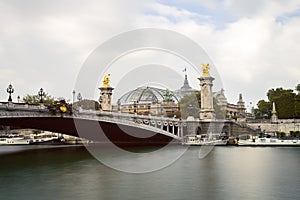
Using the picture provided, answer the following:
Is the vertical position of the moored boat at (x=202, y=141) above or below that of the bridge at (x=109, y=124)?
below

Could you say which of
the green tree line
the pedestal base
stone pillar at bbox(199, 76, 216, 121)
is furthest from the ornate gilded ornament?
the green tree line

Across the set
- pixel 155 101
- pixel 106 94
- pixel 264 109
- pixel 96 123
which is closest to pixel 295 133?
pixel 264 109

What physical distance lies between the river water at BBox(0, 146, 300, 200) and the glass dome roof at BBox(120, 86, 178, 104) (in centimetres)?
6953

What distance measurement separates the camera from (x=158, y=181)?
21.9 m

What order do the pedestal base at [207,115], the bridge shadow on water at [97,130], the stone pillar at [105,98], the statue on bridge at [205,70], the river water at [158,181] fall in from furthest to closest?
the statue on bridge at [205,70] → the stone pillar at [105,98] → the pedestal base at [207,115] → the bridge shadow on water at [97,130] → the river water at [158,181]

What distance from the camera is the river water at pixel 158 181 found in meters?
18.2

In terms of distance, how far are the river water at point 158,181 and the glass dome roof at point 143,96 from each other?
2737 inches

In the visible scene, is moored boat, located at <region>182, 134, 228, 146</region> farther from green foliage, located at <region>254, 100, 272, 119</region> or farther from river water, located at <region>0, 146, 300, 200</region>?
green foliage, located at <region>254, 100, 272, 119</region>

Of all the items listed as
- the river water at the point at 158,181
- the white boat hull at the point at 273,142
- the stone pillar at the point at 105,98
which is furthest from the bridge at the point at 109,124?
the white boat hull at the point at 273,142

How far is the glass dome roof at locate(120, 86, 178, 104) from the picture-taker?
327ft

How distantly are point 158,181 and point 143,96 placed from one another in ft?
263

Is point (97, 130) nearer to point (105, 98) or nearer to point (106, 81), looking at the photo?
point (105, 98)

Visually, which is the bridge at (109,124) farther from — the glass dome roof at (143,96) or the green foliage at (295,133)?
the glass dome roof at (143,96)

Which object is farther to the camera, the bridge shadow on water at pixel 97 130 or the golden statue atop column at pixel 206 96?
the golden statue atop column at pixel 206 96
